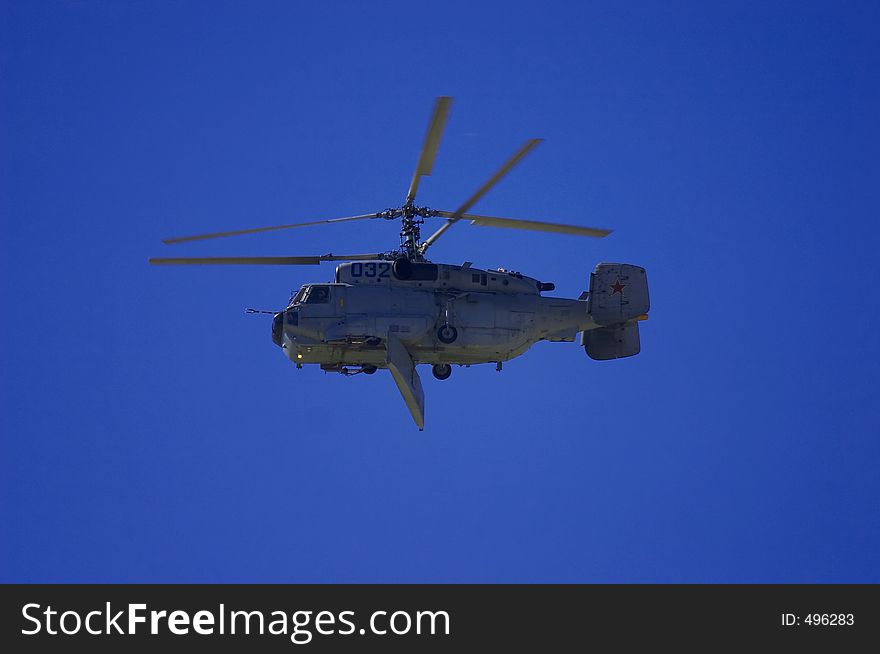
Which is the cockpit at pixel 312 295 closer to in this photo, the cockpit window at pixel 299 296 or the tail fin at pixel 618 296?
the cockpit window at pixel 299 296

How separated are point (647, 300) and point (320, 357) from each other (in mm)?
7831

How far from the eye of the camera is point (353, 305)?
1818 inches

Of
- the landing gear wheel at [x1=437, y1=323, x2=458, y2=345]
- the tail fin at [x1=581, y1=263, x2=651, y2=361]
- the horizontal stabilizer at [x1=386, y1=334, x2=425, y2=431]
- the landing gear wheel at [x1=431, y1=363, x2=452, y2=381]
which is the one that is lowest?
the horizontal stabilizer at [x1=386, y1=334, x2=425, y2=431]

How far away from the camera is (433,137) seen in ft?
137

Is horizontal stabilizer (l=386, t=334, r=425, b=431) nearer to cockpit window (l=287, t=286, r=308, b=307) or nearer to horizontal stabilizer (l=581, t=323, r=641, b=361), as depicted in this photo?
cockpit window (l=287, t=286, r=308, b=307)

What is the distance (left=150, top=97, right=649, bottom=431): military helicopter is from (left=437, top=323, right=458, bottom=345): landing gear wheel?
23mm

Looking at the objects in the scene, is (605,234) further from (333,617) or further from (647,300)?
(333,617)

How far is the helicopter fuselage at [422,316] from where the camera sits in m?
46.1

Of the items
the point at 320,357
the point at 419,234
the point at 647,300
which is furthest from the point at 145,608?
the point at 647,300

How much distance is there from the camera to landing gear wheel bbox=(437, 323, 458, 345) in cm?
4650

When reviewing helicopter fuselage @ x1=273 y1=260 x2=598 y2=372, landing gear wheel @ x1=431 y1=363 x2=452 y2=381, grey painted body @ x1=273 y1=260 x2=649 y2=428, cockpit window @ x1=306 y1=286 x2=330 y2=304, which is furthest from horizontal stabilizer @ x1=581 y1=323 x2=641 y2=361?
cockpit window @ x1=306 y1=286 x2=330 y2=304

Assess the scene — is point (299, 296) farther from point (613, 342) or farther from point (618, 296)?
point (613, 342)

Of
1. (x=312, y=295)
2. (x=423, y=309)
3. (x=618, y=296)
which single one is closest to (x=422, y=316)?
(x=423, y=309)

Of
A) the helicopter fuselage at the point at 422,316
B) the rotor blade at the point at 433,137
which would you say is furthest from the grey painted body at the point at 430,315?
the rotor blade at the point at 433,137
